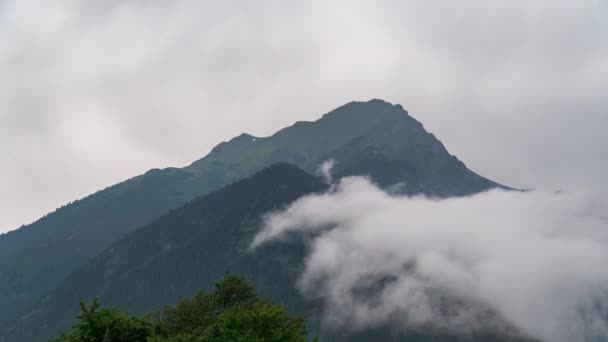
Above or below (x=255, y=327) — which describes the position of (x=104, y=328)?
above

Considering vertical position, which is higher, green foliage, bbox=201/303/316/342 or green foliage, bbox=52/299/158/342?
green foliage, bbox=52/299/158/342

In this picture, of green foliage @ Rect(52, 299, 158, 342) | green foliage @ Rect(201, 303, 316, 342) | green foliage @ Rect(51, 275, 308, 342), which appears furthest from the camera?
green foliage @ Rect(201, 303, 316, 342)

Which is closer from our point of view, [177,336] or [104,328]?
[104,328]

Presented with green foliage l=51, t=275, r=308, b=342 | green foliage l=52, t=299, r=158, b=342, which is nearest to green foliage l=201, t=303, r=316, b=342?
green foliage l=51, t=275, r=308, b=342

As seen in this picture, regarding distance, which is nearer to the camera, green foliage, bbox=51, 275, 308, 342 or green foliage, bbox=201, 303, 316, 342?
green foliage, bbox=51, 275, 308, 342

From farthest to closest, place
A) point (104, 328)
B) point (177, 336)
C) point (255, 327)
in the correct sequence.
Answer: point (177, 336), point (255, 327), point (104, 328)

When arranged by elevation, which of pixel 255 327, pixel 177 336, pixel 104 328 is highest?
pixel 104 328

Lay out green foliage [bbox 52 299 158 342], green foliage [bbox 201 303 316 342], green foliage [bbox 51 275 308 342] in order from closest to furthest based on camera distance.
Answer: green foliage [bbox 51 275 308 342]
green foliage [bbox 52 299 158 342]
green foliage [bbox 201 303 316 342]

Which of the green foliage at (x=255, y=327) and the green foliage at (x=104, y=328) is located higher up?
the green foliage at (x=104, y=328)

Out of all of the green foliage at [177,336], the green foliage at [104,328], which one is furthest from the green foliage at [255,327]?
the green foliage at [104,328]

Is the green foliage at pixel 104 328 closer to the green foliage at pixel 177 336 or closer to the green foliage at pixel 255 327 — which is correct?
the green foliage at pixel 177 336

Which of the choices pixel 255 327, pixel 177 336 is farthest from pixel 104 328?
pixel 255 327

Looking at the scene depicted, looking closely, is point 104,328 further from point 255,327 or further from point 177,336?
point 255,327

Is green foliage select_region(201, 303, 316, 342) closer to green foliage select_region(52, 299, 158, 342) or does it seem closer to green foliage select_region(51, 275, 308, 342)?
green foliage select_region(51, 275, 308, 342)
